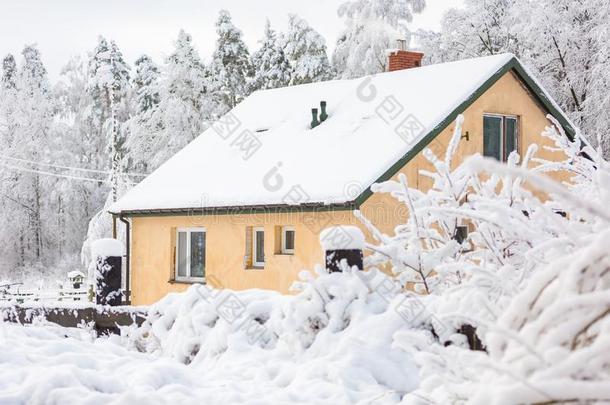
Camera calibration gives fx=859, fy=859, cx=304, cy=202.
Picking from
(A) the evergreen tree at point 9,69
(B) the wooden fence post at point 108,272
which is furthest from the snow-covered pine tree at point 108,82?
(B) the wooden fence post at point 108,272

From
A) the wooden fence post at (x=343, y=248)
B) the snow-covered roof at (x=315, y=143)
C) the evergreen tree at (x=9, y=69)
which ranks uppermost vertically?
the evergreen tree at (x=9, y=69)

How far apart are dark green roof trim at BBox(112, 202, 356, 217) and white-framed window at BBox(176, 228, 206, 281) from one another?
0.57m

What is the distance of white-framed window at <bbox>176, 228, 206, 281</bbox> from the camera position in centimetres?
1794

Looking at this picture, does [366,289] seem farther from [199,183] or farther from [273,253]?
[199,183]

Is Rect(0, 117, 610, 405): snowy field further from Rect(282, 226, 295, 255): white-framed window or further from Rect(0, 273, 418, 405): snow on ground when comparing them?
Rect(282, 226, 295, 255): white-framed window

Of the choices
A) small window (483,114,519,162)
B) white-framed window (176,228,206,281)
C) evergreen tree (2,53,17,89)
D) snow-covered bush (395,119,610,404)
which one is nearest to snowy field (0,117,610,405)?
snow-covered bush (395,119,610,404)

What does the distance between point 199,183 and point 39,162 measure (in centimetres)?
2856

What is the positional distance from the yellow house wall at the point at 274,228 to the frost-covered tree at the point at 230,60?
77.2ft

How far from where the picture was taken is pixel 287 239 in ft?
54.4

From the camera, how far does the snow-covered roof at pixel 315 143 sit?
15.6 metres

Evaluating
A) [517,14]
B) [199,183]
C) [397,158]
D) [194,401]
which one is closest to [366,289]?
[194,401]

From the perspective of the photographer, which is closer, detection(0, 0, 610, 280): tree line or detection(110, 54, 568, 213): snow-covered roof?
detection(110, 54, 568, 213): snow-covered roof

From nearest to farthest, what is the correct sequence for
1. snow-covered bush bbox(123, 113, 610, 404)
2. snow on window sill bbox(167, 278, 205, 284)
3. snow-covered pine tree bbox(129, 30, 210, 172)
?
1. snow-covered bush bbox(123, 113, 610, 404)
2. snow on window sill bbox(167, 278, 205, 284)
3. snow-covered pine tree bbox(129, 30, 210, 172)

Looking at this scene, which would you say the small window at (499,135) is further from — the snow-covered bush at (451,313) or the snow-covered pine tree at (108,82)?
the snow-covered pine tree at (108,82)
